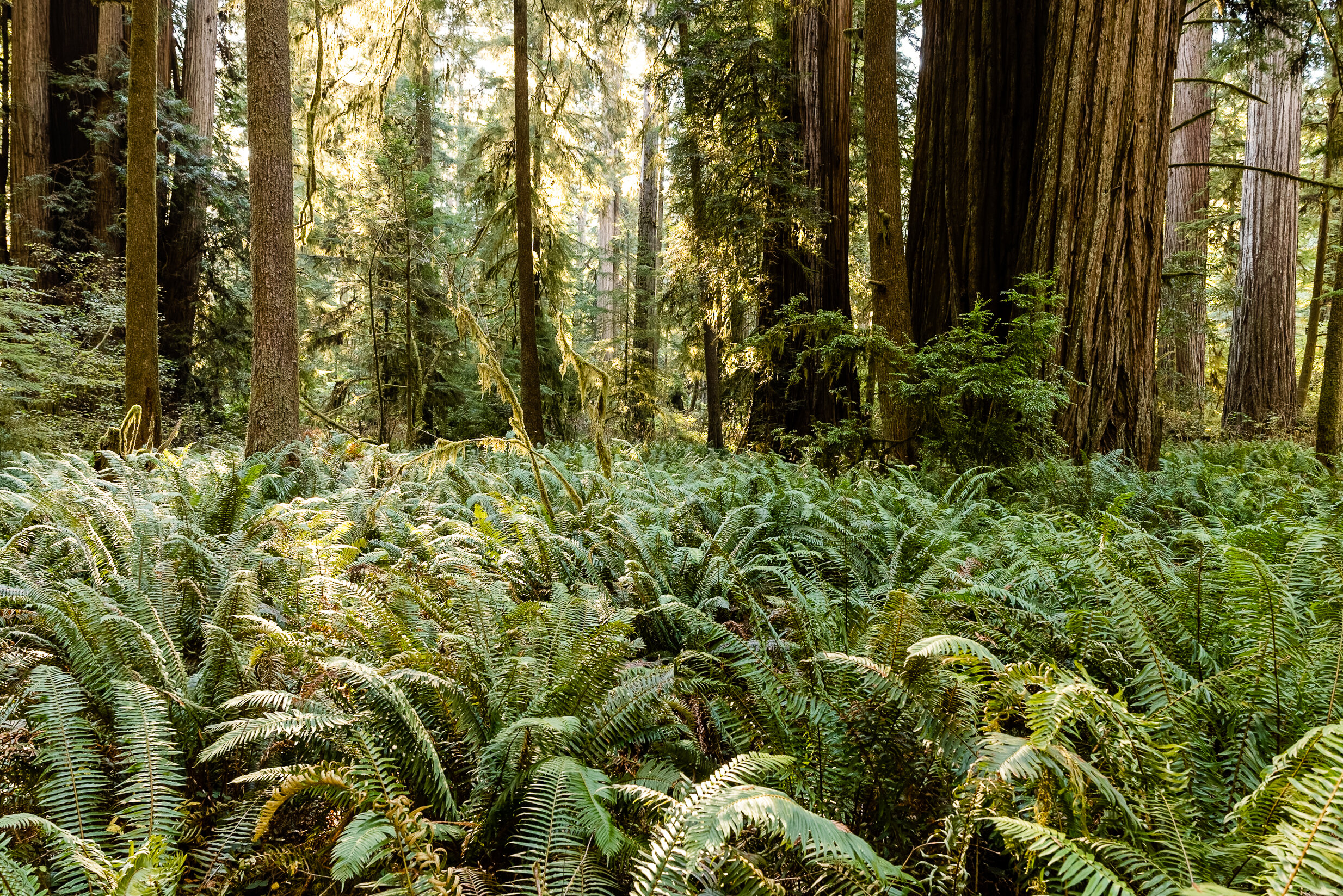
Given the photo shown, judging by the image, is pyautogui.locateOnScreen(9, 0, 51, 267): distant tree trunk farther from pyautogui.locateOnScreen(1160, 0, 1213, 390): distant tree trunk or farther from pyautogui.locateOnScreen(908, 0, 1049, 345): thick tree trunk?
pyautogui.locateOnScreen(1160, 0, 1213, 390): distant tree trunk

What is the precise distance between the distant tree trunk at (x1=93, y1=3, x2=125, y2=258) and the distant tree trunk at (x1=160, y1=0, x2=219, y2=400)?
75 centimetres

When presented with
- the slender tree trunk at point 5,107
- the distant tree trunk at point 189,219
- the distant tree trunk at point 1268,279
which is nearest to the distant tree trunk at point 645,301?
the distant tree trunk at point 189,219

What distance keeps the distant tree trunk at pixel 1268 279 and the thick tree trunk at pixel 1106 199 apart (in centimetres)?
662

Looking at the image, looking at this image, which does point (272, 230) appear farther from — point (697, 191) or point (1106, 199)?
point (1106, 199)

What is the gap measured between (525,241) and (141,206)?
4.23 m

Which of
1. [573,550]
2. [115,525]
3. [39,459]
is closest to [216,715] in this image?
[573,550]

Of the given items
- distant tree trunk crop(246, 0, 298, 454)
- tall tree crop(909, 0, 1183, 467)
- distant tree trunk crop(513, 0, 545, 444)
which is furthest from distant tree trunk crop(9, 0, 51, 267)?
tall tree crop(909, 0, 1183, 467)

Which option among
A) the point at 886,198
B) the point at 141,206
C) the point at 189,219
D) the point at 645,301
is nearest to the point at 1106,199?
the point at 886,198

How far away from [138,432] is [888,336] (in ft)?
21.7

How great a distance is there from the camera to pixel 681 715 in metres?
1.88

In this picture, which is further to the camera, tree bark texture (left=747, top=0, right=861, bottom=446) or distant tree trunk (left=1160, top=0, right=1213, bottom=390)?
distant tree trunk (left=1160, top=0, right=1213, bottom=390)

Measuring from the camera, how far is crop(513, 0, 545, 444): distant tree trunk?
8.68m

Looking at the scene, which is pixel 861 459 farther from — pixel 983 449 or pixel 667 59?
pixel 667 59

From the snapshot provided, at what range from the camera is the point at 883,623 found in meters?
1.74
